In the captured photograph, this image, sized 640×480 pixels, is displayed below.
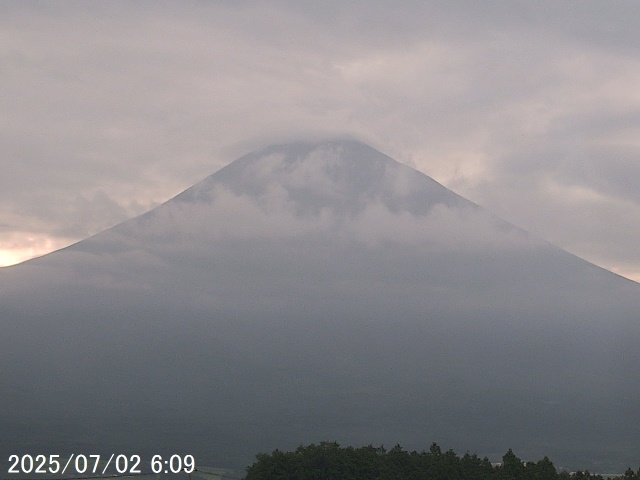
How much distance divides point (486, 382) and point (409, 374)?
13.2m

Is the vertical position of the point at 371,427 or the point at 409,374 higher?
the point at 409,374

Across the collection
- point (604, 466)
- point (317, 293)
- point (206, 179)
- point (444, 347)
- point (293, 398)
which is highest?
point (206, 179)

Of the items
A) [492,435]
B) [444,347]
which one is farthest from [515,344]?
[492,435]

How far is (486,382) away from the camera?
513 ft

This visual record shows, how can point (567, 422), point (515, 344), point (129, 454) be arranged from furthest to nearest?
point (515, 344) → point (567, 422) → point (129, 454)

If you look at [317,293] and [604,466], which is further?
[317,293]

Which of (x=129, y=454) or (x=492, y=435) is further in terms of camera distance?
(x=492, y=435)

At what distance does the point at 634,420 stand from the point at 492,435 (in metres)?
27.6

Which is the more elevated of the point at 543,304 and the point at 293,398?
the point at 543,304

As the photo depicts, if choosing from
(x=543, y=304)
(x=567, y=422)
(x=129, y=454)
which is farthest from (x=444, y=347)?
(x=129, y=454)

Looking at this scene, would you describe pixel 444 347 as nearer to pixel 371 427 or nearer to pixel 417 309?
pixel 417 309

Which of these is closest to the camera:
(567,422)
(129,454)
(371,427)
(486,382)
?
(129,454)

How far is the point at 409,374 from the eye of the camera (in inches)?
6245

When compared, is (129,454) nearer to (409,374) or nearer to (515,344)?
(409,374)
